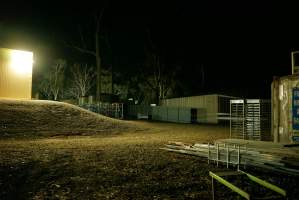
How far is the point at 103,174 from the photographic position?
8.10 m

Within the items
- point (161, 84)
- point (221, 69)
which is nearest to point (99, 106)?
point (161, 84)

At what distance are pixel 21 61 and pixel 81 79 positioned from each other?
18710 millimetres

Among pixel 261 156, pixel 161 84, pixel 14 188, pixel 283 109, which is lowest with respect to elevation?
pixel 14 188

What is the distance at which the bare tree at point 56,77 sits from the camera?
136 ft

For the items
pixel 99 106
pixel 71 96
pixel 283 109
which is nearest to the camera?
pixel 283 109

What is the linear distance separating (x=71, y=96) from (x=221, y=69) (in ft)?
66.8

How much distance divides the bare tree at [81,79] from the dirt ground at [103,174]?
101 feet

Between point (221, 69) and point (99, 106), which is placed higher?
point (221, 69)

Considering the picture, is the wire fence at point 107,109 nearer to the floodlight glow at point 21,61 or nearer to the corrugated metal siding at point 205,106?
the corrugated metal siding at point 205,106

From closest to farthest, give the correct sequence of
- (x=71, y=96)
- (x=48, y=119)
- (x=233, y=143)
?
(x=233, y=143), (x=48, y=119), (x=71, y=96)

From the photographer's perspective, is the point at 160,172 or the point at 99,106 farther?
the point at 99,106

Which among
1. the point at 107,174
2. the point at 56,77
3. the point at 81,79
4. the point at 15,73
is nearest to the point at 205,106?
the point at 15,73

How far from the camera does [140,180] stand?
752cm

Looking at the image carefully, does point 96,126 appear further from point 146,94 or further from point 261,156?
Result: point 146,94
